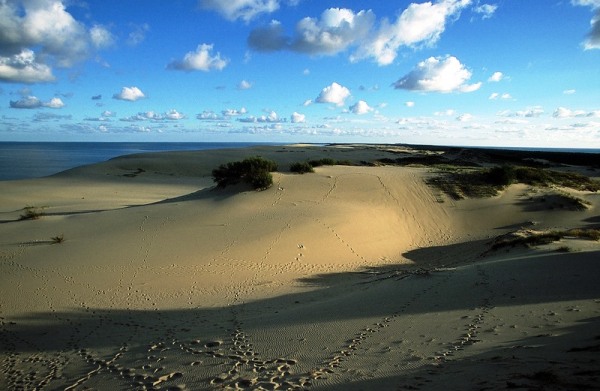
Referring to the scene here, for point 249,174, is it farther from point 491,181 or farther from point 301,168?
point 491,181

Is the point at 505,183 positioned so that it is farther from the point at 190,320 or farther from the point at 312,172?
the point at 190,320

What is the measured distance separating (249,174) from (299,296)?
9.44 meters

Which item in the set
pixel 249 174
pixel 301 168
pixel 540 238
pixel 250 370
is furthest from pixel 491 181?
pixel 250 370

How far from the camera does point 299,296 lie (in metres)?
8.34

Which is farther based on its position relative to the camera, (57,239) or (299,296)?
(57,239)

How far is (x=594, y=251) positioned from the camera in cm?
859

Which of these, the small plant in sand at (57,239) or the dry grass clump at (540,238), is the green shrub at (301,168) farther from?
the small plant in sand at (57,239)

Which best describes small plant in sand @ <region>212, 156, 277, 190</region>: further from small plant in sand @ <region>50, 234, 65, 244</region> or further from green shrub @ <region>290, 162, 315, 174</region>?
small plant in sand @ <region>50, 234, 65, 244</region>

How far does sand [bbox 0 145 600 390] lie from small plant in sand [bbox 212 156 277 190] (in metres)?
0.57

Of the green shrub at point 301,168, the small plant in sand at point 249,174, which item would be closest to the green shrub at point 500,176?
the green shrub at point 301,168

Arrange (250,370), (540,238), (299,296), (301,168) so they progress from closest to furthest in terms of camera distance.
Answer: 1. (250,370)
2. (299,296)
3. (540,238)
4. (301,168)

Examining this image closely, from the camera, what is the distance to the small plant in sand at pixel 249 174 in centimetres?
1644

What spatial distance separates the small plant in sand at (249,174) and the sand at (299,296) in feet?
1.86

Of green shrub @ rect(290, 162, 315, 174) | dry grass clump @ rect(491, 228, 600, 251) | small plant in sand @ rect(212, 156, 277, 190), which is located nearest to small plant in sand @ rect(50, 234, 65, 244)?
small plant in sand @ rect(212, 156, 277, 190)
